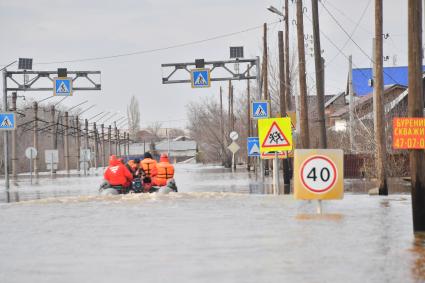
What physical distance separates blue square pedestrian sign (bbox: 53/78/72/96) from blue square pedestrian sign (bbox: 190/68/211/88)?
7381 mm

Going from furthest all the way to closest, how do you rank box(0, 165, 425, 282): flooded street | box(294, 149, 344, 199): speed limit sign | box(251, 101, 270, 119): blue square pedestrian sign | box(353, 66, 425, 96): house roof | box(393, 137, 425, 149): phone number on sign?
box(353, 66, 425, 96): house roof < box(251, 101, 270, 119): blue square pedestrian sign < box(294, 149, 344, 199): speed limit sign < box(393, 137, 425, 149): phone number on sign < box(0, 165, 425, 282): flooded street

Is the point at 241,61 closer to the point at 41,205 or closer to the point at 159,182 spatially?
the point at 159,182

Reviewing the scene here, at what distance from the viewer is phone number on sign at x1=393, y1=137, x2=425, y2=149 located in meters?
14.5

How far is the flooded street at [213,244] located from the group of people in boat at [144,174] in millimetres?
5030

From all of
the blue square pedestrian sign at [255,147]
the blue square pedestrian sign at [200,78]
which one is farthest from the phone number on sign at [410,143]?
the blue square pedestrian sign at [200,78]

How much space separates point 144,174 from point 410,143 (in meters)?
14.5

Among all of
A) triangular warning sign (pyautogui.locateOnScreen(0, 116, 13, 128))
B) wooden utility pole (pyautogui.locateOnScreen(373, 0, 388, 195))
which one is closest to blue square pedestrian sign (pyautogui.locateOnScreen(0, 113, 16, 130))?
triangular warning sign (pyautogui.locateOnScreen(0, 116, 13, 128))

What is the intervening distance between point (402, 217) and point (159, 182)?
11.0 meters

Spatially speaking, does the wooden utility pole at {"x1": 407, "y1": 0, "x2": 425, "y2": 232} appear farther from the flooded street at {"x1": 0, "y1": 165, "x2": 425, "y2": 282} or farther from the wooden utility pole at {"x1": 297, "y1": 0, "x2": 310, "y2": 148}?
the wooden utility pole at {"x1": 297, "y1": 0, "x2": 310, "y2": 148}

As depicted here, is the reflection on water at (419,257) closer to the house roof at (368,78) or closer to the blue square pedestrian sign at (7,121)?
the blue square pedestrian sign at (7,121)

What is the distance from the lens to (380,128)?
27.4m

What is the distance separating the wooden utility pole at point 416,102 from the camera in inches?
577

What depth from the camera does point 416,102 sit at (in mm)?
15102

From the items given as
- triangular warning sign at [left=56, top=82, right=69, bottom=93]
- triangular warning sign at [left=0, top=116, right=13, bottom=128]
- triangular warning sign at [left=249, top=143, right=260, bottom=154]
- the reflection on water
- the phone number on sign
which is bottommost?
the reflection on water
